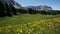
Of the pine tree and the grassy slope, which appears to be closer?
the grassy slope

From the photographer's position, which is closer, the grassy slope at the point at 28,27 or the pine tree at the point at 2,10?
the grassy slope at the point at 28,27

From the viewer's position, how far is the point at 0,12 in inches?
1320

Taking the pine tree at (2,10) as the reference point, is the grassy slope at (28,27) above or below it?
below

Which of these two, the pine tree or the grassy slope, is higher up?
the pine tree

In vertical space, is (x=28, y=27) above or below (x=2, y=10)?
below

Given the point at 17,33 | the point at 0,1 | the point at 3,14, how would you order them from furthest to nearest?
the point at 0,1 < the point at 3,14 < the point at 17,33

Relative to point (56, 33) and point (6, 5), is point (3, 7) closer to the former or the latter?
point (6, 5)

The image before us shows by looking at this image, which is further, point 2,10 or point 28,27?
point 2,10

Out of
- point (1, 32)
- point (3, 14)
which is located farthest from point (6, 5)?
point (1, 32)

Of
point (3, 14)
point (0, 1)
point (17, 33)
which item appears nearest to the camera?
point (17, 33)

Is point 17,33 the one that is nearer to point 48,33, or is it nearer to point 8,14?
point 48,33

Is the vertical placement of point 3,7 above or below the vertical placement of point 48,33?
above

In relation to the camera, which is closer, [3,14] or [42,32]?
[42,32]

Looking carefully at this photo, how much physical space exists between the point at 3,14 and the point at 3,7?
2.39 meters
